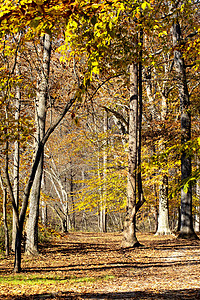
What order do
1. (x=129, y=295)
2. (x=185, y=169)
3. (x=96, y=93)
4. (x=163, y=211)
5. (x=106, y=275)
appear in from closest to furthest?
1. (x=129, y=295)
2. (x=106, y=275)
3. (x=185, y=169)
4. (x=96, y=93)
5. (x=163, y=211)

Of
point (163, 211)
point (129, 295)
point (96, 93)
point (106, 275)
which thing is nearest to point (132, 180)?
point (106, 275)

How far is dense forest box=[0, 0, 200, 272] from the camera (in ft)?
12.4

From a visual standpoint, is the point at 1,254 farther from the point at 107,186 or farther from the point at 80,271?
the point at 107,186

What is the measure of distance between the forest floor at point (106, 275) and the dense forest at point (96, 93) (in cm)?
73

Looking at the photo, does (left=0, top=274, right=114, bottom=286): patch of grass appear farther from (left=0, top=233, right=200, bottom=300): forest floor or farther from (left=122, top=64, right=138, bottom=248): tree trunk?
(left=122, top=64, right=138, bottom=248): tree trunk

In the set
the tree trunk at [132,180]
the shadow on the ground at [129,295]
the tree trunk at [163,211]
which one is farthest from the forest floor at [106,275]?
the tree trunk at [163,211]

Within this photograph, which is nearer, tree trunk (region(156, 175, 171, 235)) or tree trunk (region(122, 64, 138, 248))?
tree trunk (region(122, 64, 138, 248))

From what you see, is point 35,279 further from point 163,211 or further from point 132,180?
point 163,211

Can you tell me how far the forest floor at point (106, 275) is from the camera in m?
4.84

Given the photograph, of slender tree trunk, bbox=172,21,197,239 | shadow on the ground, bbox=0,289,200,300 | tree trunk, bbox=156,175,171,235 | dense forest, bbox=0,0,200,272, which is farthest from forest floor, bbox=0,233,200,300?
tree trunk, bbox=156,175,171,235

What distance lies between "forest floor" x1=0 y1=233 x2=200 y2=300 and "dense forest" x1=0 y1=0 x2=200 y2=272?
73cm

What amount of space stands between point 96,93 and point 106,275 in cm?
885

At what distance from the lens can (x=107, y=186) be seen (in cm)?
1730

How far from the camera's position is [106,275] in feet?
20.2
